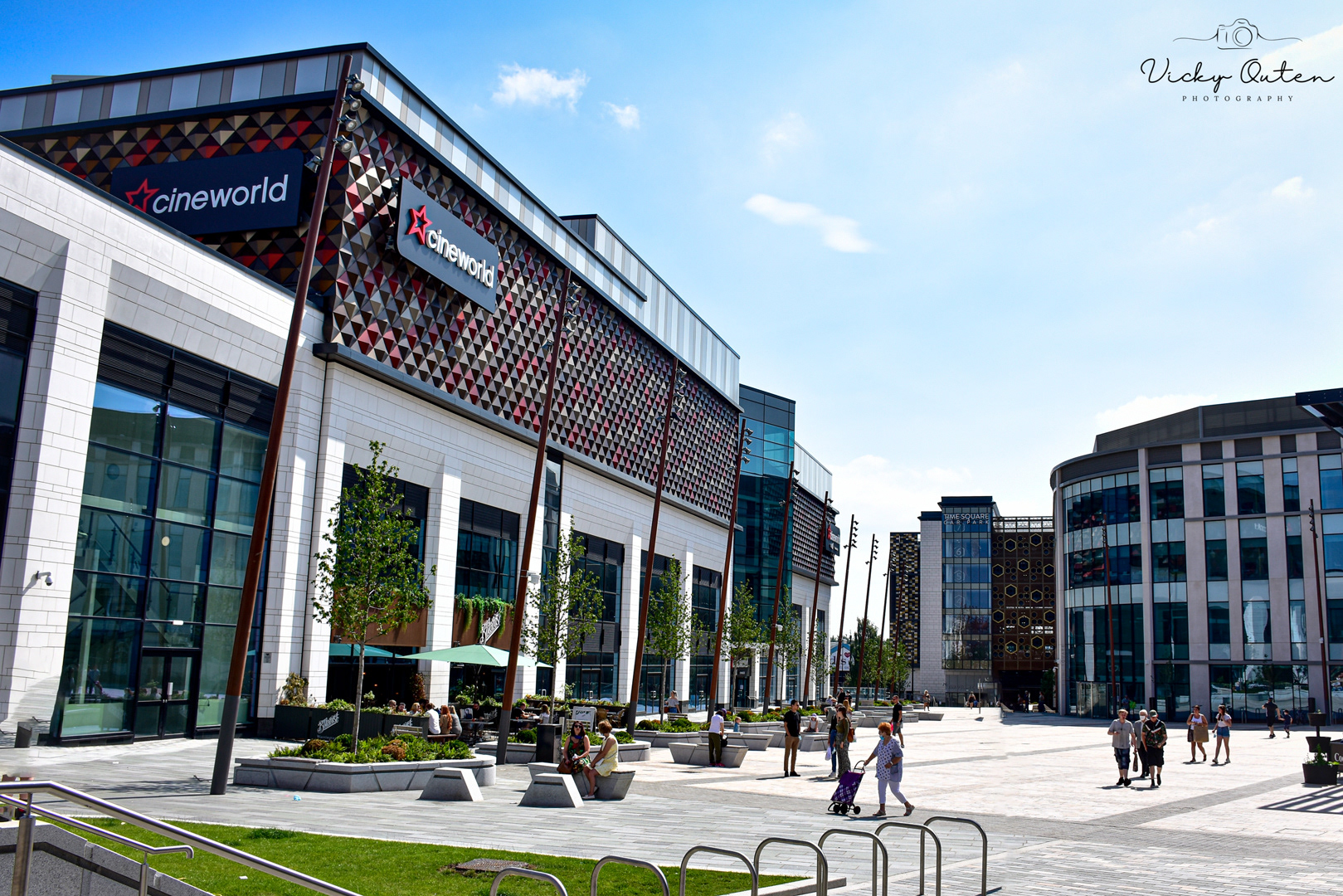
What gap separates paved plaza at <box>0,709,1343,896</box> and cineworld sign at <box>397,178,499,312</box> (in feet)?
58.4

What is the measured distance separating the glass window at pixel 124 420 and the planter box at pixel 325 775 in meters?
11.0

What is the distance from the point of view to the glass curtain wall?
85.5ft

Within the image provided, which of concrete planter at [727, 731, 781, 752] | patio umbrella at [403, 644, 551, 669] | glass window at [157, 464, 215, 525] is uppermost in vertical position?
glass window at [157, 464, 215, 525]

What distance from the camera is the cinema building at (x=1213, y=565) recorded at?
68875mm

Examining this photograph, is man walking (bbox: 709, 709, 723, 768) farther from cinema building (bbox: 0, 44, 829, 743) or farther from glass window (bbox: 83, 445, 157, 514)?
glass window (bbox: 83, 445, 157, 514)

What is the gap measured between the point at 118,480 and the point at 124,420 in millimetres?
1576

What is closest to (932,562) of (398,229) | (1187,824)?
(398,229)

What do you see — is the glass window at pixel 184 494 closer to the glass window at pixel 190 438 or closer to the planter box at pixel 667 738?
the glass window at pixel 190 438

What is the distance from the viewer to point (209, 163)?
35.4 metres

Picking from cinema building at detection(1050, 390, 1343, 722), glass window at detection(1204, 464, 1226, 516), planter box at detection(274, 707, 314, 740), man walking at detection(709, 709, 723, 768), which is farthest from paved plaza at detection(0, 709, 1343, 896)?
glass window at detection(1204, 464, 1226, 516)

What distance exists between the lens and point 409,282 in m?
37.9

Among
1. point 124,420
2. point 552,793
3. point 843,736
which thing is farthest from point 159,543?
point 843,736

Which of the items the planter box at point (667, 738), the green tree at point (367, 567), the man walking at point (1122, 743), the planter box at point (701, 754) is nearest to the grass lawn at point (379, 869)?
the green tree at point (367, 567)

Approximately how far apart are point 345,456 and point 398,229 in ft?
26.6
